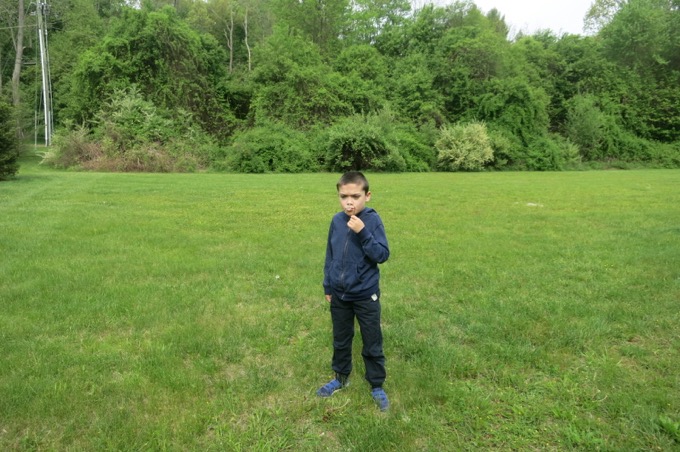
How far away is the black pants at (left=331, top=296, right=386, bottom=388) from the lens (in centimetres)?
295

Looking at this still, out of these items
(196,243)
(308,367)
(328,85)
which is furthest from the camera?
(328,85)

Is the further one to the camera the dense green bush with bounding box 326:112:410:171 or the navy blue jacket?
the dense green bush with bounding box 326:112:410:171

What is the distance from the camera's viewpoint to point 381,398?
2.92m

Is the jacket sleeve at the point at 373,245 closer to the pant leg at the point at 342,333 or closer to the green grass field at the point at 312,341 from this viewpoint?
the pant leg at the point at 342,333

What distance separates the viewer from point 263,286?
5.20 m

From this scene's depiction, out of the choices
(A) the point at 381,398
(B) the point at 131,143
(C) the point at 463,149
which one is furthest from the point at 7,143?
(C) the point at 463,149

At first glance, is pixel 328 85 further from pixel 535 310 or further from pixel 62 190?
pixel 535 310

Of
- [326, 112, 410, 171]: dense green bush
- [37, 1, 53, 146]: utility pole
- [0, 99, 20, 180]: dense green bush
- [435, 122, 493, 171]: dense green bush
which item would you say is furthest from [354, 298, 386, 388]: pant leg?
[37, 1, 53, 146]: utility pole

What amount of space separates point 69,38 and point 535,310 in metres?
43.0

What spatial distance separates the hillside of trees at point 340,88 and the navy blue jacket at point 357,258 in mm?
22487

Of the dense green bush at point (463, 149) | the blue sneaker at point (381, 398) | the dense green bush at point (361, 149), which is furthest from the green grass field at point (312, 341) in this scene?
the dense green bush at point (463, 149)

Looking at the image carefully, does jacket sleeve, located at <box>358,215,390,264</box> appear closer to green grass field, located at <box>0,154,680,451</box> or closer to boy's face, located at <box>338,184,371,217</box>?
boy's face, located at <box>338,184,371,217</box>

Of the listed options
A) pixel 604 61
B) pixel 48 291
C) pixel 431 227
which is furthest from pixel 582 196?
pixel 604 61

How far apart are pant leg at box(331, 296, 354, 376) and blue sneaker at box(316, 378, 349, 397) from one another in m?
0.07
